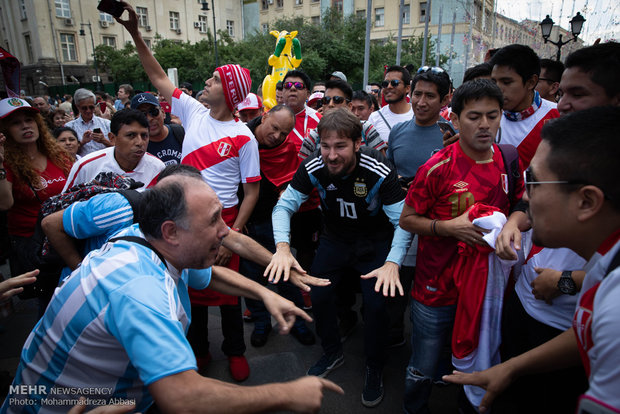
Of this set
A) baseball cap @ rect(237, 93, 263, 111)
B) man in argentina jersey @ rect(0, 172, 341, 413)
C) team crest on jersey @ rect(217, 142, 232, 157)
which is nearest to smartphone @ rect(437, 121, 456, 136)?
team crest on jersey @ rect(217, 142, 232, 157)

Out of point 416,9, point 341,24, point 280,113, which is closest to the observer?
point 280,113

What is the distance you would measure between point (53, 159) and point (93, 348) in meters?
2.67

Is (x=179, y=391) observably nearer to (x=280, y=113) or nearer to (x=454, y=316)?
(x=454, y=316)

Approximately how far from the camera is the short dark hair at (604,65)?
2.13 meters

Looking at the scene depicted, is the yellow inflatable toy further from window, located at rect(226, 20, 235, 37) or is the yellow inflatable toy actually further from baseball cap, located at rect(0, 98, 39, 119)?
window, located at rect(226, 20, 235, 37)

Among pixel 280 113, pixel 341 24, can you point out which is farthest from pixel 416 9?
pixel 280 113

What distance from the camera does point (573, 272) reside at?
179cm

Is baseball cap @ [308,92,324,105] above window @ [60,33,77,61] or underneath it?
underneath

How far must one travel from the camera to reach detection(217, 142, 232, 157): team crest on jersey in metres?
3.19

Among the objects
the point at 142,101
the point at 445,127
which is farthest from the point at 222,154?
the point at 445,127

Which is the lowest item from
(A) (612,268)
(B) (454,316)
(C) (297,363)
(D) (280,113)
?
(C) (297,363)

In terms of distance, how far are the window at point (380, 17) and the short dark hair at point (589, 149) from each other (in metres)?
47.0

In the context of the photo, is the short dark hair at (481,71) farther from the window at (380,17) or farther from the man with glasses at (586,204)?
the window at (380,17)

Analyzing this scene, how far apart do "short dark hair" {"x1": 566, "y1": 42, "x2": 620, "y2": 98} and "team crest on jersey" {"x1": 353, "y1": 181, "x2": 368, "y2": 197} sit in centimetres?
147
